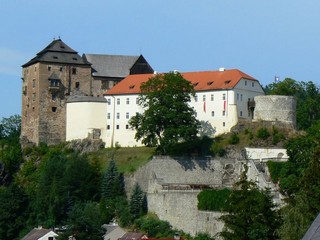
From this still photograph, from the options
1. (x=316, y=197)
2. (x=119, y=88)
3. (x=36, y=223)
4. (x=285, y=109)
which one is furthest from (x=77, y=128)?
(x=316, y=197)

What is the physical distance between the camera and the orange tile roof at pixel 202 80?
88188 mm

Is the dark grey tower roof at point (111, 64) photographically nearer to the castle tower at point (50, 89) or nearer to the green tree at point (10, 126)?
the castle tower at point (50, 89)

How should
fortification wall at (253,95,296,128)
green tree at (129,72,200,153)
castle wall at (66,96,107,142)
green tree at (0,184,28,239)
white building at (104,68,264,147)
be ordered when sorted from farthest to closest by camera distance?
castle wall at (66,96,107,142)
white building at (104,68,264,147)
fortification wall at (253,95,296,128)
green tree at (0,184,28,239)
green tree at (129,72,200,153)

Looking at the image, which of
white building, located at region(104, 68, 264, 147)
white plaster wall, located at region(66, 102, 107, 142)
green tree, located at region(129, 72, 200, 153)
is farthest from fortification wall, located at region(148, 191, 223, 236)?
white plaster wall, located at region(66, 102, 107, 142)

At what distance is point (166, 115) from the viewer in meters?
82.1

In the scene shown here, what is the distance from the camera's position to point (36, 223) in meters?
85.0

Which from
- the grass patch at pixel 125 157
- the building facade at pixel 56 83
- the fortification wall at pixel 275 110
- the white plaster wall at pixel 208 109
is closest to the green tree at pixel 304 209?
the grass patch at pixel 125 157

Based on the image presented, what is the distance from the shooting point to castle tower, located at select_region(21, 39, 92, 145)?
95.2 metres

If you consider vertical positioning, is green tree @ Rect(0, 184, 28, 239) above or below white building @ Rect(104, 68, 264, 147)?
below

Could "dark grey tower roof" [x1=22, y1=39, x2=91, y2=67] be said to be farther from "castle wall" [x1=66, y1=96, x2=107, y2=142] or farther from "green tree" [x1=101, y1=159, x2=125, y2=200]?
"green tree" [x1=101, y1=159, x2=125, y2=200]

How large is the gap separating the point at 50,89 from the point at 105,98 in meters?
5.66

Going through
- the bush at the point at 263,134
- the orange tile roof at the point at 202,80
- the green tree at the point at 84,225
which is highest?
the orange tile roof at the point at 202,80

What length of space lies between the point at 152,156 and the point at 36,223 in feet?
31.0

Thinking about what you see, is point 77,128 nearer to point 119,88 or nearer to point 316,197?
point 119,88
